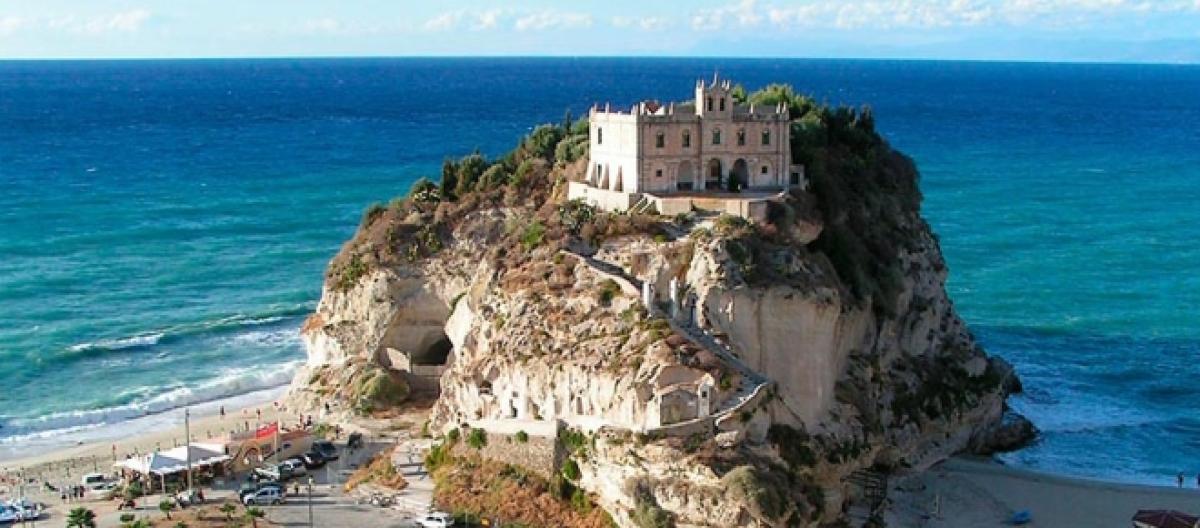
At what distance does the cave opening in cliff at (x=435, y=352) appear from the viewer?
206 ft

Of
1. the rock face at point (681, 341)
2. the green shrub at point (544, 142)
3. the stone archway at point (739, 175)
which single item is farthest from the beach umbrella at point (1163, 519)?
the green shrub at point (544, 142)

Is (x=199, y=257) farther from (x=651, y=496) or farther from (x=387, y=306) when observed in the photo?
(x=651, y=496)

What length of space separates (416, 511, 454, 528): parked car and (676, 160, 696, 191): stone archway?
18.1m

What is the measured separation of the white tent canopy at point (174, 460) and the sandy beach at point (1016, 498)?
81.5 feet

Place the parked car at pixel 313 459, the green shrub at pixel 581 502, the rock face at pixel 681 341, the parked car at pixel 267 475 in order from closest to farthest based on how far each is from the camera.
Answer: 1. the rock face at pixel 681 341
2. the green shrub at pixel 581 502
3. the parked car at pixel 267 475
4. the parked car at pixel 313 459

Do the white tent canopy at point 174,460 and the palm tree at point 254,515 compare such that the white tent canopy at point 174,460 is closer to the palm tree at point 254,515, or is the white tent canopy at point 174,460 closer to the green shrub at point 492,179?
the palm tree at point 254,515

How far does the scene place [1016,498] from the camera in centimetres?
5091

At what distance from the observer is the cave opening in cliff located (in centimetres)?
6267

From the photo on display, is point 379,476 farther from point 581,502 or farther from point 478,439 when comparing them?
point 581,502

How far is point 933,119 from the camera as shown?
19375cm

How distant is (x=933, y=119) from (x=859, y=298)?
147 m

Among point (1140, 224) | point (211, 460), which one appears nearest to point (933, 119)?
point (1140, 224)

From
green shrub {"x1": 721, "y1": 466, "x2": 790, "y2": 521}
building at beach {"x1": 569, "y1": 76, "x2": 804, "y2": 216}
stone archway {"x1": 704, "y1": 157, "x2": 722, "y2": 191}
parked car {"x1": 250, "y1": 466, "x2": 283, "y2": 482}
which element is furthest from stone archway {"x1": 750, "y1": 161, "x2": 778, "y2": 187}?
parked car {"x1": 250, "y1": 466, "x2": 283, "y2": 482}

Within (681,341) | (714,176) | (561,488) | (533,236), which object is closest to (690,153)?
(714,176)
